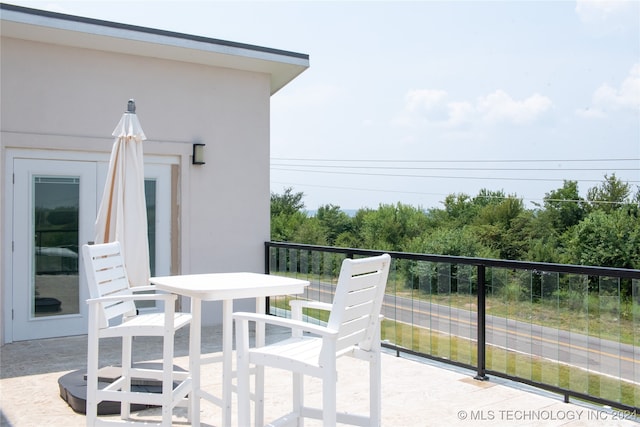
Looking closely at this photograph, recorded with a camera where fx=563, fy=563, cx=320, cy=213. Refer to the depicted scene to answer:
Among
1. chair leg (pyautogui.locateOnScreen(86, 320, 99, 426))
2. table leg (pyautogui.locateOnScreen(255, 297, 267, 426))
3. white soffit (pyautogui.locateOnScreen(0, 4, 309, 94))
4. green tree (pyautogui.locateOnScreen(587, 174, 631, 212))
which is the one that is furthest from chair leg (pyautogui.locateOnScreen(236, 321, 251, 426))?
green tree (pyautogui.locateOnScreen(587, 174, 631, 212))

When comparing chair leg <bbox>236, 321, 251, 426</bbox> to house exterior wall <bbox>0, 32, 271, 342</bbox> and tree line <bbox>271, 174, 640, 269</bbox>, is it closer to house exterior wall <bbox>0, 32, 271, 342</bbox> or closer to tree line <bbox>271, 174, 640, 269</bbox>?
house exterior wall <bbox>0, 32, 271, 342</bbox>

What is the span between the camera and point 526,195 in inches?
1043

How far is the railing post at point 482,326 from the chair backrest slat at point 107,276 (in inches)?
96.3

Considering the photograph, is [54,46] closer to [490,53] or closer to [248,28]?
[248,28]

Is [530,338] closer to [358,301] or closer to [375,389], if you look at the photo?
[375,389]

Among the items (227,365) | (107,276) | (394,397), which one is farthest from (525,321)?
(107,276)

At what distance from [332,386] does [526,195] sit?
2604cm

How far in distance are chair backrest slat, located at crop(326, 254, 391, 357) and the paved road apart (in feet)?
5.22

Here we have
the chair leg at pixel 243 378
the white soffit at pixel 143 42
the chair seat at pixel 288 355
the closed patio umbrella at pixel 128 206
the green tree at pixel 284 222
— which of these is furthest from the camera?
the green tree at pixel 284 222

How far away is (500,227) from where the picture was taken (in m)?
25.2

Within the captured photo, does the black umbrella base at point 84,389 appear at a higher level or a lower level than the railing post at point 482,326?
lower

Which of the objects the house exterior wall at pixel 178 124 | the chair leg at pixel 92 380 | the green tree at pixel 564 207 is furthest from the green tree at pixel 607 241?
the chair leg at pixel 92 380

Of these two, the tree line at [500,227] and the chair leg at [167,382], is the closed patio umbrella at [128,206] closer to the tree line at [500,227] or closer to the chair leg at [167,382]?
the chair leg at [167,382]

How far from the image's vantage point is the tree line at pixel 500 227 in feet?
71.8
